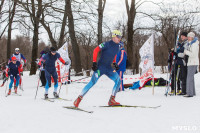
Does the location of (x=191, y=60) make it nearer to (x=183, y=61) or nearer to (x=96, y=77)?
(x=183, y=61)

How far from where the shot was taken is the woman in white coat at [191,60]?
7.40m

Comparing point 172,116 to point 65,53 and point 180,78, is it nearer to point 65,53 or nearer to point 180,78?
point 180,78

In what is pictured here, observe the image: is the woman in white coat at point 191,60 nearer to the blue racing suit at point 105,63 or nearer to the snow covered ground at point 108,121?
the snow covered ground at point 108,121

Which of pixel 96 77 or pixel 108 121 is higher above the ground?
pixel 96 77

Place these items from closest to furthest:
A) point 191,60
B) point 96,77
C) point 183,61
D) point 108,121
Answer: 1. point 108,121
2. point 96,77
3. point 191,60
4. point 183,61

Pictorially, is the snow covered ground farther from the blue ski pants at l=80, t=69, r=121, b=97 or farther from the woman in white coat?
the woman in white coat

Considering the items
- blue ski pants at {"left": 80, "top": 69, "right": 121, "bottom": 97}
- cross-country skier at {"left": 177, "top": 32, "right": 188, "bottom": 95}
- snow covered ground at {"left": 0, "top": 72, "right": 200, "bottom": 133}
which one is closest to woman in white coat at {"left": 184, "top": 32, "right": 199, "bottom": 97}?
cross-country skier at {"left": 177, "top": 32, "right": 188, "bottom": 95}

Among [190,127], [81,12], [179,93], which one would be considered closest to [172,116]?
[190,127]

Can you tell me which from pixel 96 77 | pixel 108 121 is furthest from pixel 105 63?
pixel 108 121

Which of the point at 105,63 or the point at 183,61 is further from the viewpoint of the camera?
the point at 183,61

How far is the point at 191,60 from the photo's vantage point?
746cm

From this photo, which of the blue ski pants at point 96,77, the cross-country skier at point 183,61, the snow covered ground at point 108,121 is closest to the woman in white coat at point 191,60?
the cross-country skier at point 183,61

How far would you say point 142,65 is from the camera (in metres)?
9.44

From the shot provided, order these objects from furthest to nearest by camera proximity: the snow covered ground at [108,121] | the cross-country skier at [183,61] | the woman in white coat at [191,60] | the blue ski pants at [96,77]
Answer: the cross-country skier at [183,61] → the woman in white coat at [191,60] → the blue ski pants at [96,77] → the snow covered ground at [108,121]
